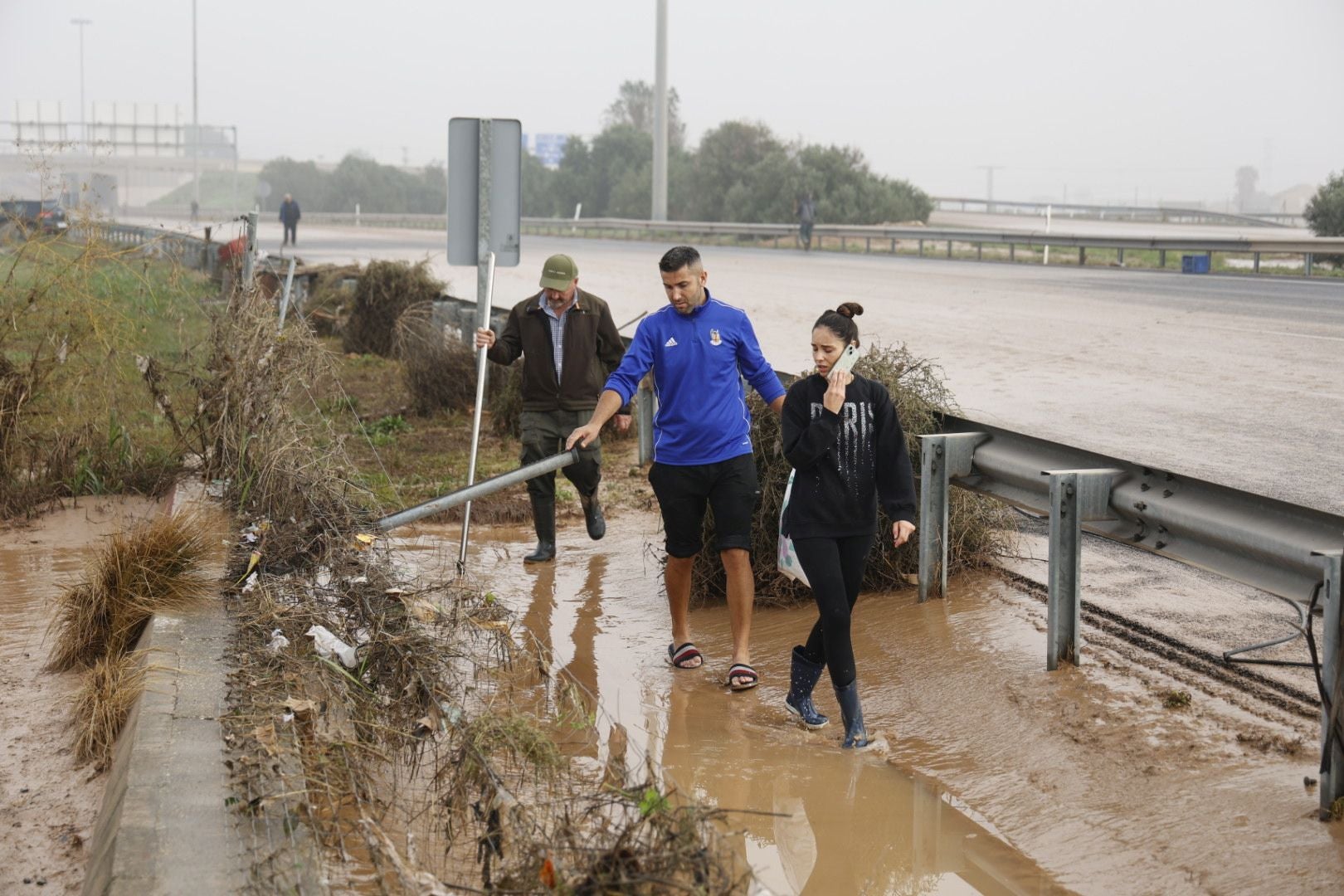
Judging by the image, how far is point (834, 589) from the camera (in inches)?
225

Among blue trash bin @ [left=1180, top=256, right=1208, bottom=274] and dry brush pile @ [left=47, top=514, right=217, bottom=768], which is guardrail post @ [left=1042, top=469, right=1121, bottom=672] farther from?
blue trash bin @ [left=1180, top=256, right=1208, bottom=274]

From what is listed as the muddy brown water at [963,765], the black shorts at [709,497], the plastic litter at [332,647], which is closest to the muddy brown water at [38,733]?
the plastic litter at [332,647]

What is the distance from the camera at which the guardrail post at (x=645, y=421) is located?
10.4 m

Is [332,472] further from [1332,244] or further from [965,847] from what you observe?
[1332,244]

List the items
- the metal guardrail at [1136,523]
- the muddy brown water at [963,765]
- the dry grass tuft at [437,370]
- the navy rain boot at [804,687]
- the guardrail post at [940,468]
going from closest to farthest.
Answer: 1. the muddy brown water at [963,765]
2. the metal guardrail at [1136,523]
3. the navy rain boot at [804,687]
4. the guardrail post at [940,468]
5. the dry grass tuft at [437,370]

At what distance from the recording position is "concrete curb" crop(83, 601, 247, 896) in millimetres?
3742

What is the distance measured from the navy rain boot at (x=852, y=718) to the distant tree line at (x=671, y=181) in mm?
40899

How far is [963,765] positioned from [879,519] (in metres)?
2.46

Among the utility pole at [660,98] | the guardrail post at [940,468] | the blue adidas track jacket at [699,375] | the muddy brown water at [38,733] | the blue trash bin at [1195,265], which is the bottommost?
the muddy brown water at [38,733]

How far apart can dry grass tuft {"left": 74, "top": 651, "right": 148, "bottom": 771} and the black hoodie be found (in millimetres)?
2613

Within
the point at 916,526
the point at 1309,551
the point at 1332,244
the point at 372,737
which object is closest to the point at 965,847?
the point at 1309,551

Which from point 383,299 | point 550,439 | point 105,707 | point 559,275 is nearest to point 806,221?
point 383,299

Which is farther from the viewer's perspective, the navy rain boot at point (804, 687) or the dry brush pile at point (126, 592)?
the dry brush pile at point (126, 592)

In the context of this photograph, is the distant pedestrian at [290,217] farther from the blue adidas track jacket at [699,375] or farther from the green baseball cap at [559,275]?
the blue adidas track jacket at [699,375]
